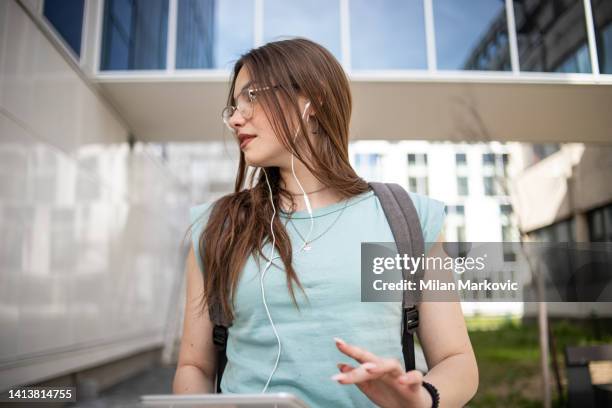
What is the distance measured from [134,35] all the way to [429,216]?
216cm

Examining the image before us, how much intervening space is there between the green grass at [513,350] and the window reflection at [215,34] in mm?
2092

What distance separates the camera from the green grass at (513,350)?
1117mm

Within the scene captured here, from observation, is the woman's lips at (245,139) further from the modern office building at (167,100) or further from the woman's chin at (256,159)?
→ the modern office building at (167,100)

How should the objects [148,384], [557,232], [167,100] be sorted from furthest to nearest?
1. [148,384]
2. [167,100]
3. [557,232]

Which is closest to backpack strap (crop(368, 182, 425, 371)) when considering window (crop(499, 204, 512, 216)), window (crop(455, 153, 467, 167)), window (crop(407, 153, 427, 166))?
window (crop(499, 204, 512, 216))

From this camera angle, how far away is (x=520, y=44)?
1.87m

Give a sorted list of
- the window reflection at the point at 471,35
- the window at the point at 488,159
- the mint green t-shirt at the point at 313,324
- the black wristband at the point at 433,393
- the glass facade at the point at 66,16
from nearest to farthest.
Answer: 1. the black wristband at the point at 433,393
2. the mint green t-shirt at the point at 313,324
3. the window reflection at the point at 471,35
4. the glass facade at the point at 66,16
5. the window at the point at 488,159

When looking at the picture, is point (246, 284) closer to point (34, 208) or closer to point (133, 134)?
point (34, 208)

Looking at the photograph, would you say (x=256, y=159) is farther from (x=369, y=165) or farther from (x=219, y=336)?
(x=369, y=165)

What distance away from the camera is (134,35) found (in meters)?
2.59

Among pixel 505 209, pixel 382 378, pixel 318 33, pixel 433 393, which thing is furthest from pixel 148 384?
pixel 382 378

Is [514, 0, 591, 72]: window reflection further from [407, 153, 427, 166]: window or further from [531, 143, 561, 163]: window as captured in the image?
[407, 153, 427, 166]: window

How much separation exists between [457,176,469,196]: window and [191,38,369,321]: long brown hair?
57.3 inches


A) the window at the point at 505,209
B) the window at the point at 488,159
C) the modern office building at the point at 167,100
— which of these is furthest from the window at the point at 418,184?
the window at the point at 488,159
